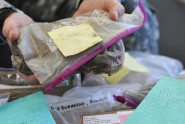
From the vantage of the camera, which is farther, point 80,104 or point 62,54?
point 80,104

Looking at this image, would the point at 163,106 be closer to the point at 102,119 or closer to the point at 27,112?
the point at 102,119

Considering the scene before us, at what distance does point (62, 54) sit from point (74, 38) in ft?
0.14

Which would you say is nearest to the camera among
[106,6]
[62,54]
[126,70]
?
[62,54]

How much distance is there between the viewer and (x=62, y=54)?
1.60 feet

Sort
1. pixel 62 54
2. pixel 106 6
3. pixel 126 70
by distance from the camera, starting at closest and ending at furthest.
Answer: pixel 62 54 → pixel 106 6 → pixel 126 70

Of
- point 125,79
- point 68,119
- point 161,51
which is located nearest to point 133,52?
point 125,79

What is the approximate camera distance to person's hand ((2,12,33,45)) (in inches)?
20.6

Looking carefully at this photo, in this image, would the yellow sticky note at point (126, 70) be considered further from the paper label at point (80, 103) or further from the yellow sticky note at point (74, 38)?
the yellow sticky note at point (74, 38)

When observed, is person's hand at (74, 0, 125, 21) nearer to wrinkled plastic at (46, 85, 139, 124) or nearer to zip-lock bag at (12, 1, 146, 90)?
zip-lock bag at (12, 1, 146, 90)

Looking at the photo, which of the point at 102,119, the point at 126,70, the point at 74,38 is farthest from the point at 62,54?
the point at 126,70

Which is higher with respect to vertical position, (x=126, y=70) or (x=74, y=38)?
(x=74, y=38)

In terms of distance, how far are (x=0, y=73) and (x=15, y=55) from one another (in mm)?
170

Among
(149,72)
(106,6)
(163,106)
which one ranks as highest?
(106,6)

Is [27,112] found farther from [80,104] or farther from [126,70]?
[126,70]
